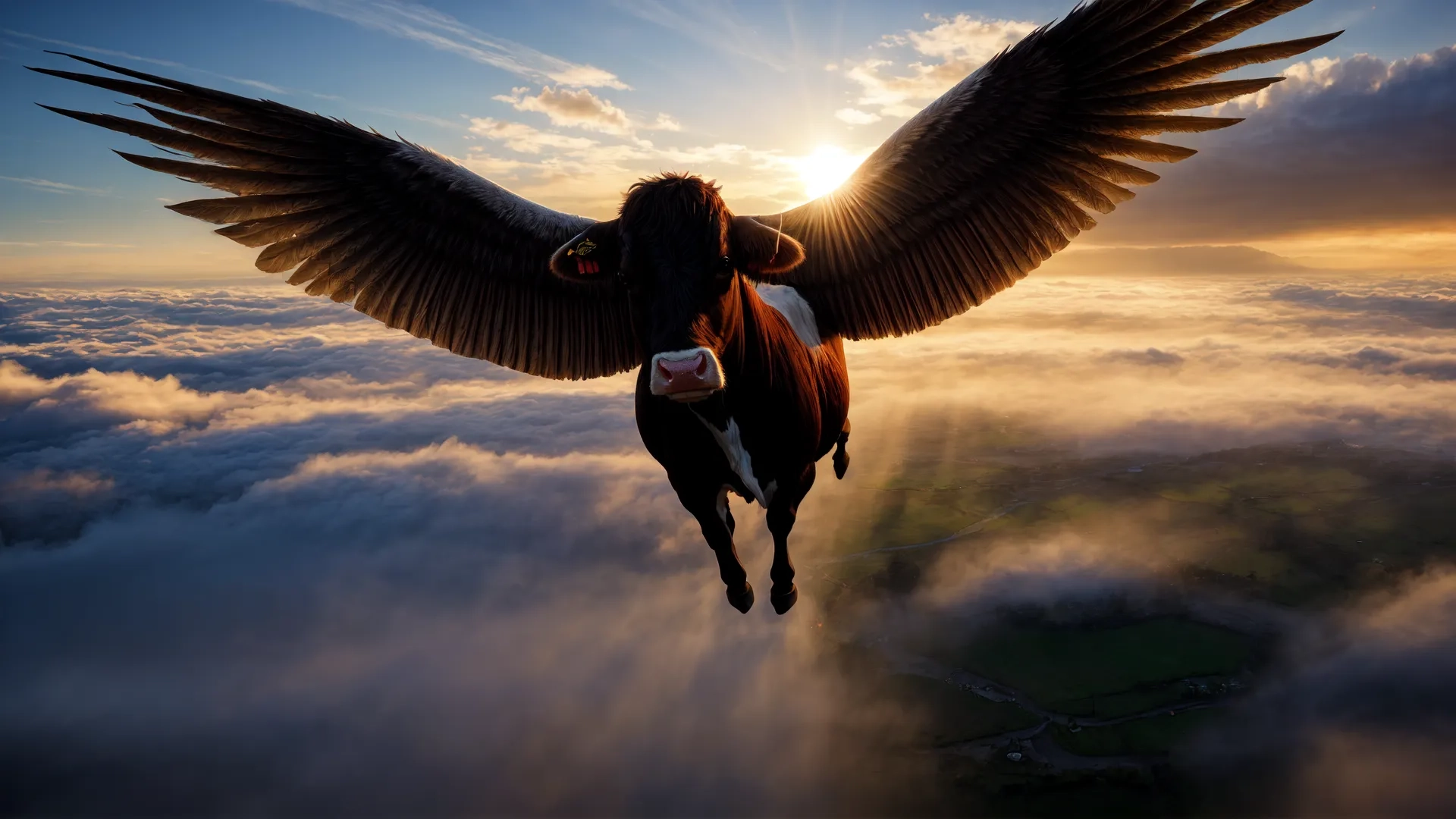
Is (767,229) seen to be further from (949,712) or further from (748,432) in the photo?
(949,712)

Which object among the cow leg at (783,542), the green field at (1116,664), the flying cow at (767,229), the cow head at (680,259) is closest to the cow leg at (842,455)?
the flying cow at (767,229)

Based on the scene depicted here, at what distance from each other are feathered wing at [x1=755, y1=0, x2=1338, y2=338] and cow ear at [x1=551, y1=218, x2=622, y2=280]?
4.93 feet

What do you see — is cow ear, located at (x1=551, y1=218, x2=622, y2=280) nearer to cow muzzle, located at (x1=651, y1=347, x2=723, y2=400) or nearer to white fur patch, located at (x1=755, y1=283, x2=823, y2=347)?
cow muzzle, located at (x1=651, y1=347, x2=723, y2=400)

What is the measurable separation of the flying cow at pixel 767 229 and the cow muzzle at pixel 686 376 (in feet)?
3.05

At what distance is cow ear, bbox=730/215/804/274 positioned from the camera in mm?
4566

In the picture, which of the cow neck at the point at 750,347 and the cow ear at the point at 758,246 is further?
the cow neck at the point at 750,347

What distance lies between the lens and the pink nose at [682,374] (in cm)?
363

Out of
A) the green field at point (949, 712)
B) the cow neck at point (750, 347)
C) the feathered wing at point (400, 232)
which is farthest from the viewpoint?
the green field at point (949, 712)

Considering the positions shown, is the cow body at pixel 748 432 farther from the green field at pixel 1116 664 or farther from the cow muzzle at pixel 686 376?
the green field at pixel 1116 664

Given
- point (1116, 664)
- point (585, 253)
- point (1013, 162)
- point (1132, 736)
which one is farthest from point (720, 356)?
point (1116, 664)

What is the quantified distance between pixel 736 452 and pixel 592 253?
5.60 ft

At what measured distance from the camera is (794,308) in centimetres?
621

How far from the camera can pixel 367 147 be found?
19.8 ft

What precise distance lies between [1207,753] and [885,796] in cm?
6926
